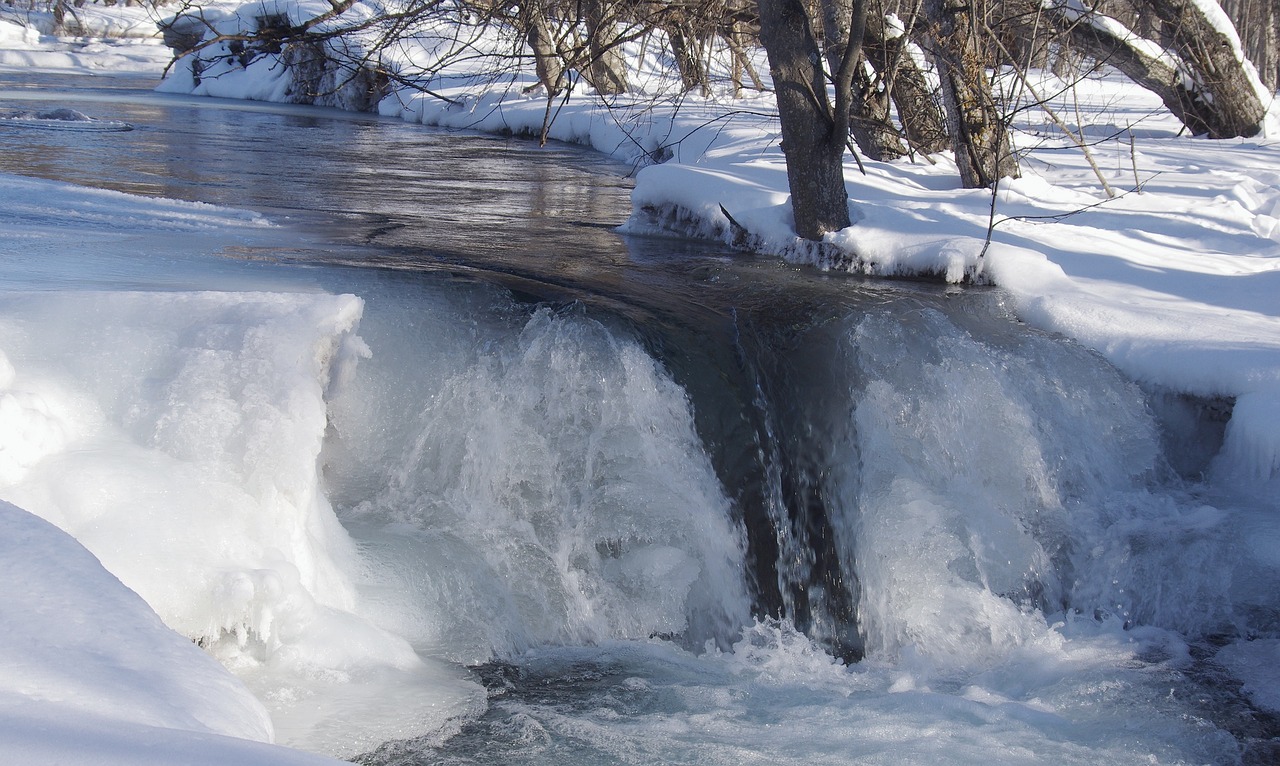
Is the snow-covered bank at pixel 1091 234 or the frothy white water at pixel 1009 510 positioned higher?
the snow-covered bank at pixel 1091 234

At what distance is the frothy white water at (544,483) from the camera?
12.6ft

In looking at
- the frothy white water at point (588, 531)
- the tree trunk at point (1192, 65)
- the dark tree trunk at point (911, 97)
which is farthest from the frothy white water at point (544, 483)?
the tree trunk at point (1192, 65)

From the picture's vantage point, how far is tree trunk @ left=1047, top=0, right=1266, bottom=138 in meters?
9.46

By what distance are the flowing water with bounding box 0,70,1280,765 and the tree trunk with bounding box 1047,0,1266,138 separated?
17.5ft

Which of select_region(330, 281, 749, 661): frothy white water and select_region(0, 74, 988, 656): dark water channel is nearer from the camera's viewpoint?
select_region(330, 281, 749, 661): frothy white water

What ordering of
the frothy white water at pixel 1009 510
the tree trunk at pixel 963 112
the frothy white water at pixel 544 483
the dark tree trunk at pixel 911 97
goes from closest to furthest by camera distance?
the frothy white water at pixel 544 483 → the frothy white water at pixel 1009 510 → the tree trunk at pixel 963 112 → the dark tree trunk at pixel 911 97

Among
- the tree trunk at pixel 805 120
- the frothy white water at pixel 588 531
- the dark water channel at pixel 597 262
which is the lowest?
the frothy white water at pixel 588 531

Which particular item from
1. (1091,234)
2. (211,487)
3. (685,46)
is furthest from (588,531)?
(1091,234)

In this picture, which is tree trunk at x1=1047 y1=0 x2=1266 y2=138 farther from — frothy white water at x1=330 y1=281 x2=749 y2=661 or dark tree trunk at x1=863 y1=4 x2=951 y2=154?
frothy white water at x1=330 y1=281 x2=749 y2=661

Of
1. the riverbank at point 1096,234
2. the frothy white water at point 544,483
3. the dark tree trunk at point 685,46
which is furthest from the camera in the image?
the dark tree trunk at point 685,46

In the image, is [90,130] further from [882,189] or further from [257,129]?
[882,189]

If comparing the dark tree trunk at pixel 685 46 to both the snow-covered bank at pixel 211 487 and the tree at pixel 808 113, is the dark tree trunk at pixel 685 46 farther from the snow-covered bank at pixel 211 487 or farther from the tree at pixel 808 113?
the snow-covered bank at pixel 211 487

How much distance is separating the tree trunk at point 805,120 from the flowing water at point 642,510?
2.32 feet

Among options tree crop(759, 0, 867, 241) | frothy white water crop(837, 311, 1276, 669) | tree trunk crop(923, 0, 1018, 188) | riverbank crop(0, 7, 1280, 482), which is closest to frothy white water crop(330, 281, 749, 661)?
frothy white water crop(837, 311, 1276, 669)
